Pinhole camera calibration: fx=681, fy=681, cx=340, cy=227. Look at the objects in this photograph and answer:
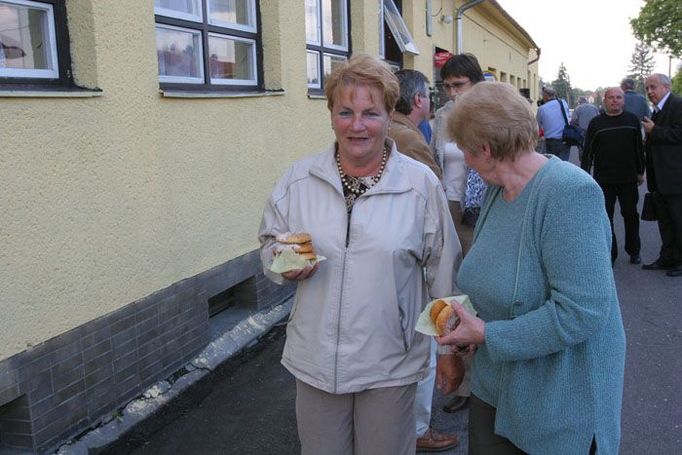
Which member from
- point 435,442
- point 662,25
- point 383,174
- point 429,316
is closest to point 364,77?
point 383,174

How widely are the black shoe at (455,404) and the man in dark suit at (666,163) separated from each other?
4.12 metres

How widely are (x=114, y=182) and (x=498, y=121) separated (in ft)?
8.07

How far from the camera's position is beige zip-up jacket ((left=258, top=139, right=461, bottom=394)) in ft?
7.72

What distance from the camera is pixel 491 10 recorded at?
1695cm

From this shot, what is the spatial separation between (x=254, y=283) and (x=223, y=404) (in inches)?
55.3

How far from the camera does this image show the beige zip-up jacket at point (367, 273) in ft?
7.72

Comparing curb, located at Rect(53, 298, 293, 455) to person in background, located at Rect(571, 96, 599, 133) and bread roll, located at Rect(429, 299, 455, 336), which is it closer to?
bread roll, located at Rect(429, 299, 455, 336)

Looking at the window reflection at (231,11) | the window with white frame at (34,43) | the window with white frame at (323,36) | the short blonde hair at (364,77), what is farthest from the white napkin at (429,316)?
the window with white frame at (323,36)

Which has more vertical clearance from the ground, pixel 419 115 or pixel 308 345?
pixel 419 115

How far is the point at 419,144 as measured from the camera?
3.48 m

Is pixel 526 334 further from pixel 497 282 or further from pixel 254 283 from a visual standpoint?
pixel 254 283

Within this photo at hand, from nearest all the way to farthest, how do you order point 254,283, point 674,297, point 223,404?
point 223,404
point 254,283
point 674,297

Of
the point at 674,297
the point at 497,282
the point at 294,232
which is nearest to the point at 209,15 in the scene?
the point at 294,232

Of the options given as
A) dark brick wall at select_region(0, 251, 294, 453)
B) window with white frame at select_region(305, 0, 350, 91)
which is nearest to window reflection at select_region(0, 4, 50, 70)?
dark brick wall at select_region(0, 251, 294, 453)
